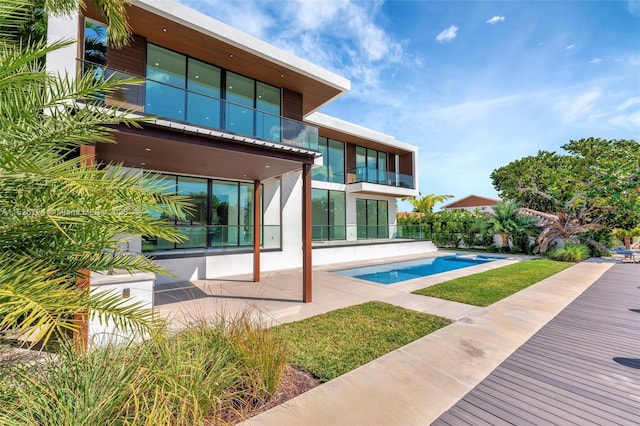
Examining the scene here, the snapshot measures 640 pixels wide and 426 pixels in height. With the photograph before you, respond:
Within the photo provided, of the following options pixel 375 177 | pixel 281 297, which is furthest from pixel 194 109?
pixel 375 177

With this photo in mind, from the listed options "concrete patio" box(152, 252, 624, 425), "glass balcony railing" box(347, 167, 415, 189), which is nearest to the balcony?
"glass balcony railing" box(347, 167, 415, 189)

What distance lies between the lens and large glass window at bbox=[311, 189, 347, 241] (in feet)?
54.4

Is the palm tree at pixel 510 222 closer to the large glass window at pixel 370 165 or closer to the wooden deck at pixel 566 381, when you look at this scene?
the large glass window at pixel 370 165

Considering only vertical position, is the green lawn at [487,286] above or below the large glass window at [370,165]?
below

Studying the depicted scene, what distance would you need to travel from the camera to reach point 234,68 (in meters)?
10.3

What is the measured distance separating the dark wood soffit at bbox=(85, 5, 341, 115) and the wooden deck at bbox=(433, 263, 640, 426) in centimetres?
1073

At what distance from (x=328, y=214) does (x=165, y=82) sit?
37.3 ft

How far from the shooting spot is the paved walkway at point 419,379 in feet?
9.38

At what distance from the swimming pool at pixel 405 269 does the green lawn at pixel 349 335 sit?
4.38 meters

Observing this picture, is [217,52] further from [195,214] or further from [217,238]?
[217,238]

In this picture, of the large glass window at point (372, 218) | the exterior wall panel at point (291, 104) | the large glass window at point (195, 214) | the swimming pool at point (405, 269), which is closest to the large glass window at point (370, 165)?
the large glass window at point (372, 218)

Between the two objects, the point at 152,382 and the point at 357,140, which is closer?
the point at 152,382

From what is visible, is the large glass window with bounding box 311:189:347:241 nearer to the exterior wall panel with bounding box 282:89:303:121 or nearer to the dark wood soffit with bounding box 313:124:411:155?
the dark wood soffit with bounding box 313:124:411:155

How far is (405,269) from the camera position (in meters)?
13.9
